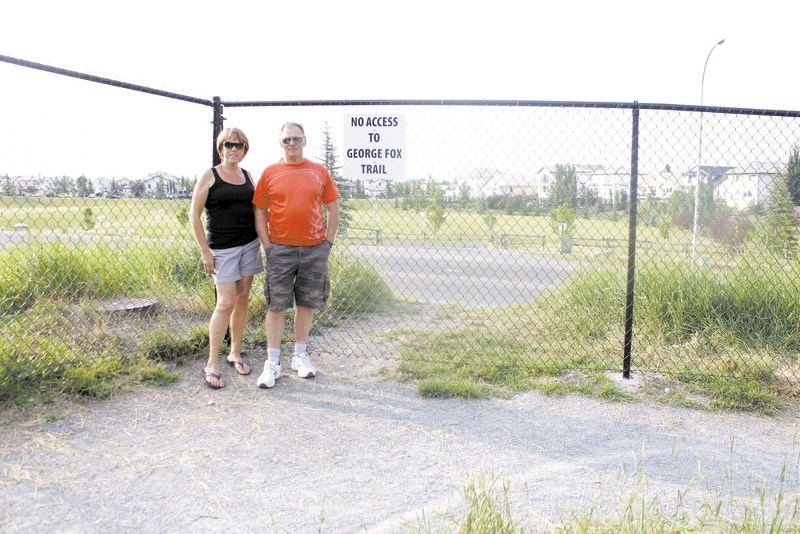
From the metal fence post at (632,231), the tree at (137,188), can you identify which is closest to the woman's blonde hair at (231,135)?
the tree at (137,188)

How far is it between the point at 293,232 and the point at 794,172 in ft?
15.6

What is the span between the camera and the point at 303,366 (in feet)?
15.2

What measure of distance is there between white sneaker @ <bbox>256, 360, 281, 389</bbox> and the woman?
282 millimetres

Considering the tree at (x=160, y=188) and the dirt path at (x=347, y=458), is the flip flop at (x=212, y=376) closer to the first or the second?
the dirt path at (x=347, y=458)

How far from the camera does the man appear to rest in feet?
14.0

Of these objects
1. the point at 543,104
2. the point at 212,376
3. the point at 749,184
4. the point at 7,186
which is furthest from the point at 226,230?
the point at 749,184

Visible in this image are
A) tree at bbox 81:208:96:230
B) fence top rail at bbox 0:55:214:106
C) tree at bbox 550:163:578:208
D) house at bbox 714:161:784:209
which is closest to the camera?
fence top rail at bbox 0:55:214:106

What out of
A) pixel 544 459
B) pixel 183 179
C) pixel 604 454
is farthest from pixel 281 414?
pixel 183 179

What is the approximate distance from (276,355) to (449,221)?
7.25ft

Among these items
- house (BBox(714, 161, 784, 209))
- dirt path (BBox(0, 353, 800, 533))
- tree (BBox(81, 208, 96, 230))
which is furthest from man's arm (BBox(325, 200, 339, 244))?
house (BBox(714, 161, 784, 209))

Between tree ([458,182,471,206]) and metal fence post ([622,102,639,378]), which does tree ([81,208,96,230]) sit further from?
metal fence post ([622,102,639,378])

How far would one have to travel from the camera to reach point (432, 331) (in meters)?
6.12

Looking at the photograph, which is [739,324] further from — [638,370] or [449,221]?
[449,221]

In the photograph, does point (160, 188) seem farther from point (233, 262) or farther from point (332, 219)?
point (332, 219)
